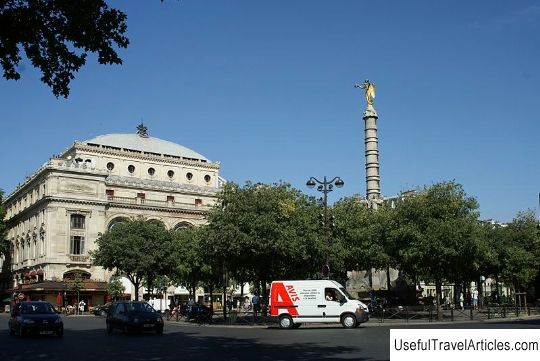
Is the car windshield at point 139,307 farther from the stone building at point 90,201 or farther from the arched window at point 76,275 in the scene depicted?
the arched window at point 76,275

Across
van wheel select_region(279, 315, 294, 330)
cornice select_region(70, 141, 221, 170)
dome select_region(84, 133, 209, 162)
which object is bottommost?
van wheel select_region(279, 315, 294, 330)

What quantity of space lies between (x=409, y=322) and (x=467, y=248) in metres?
6.17

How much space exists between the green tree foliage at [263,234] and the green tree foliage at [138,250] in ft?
57.9

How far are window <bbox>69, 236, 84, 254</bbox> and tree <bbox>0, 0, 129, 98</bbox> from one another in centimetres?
6432

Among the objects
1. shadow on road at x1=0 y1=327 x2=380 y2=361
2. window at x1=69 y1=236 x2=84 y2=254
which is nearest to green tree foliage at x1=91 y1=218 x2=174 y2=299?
window at x1=69 y1=236 x2=84 y2=254

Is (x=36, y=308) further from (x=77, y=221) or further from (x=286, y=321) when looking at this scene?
(x=77, y=221)

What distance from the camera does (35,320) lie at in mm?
24609

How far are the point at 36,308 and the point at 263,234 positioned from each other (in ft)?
45.3

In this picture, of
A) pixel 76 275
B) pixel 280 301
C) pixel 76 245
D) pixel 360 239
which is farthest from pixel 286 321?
pixel 76 245

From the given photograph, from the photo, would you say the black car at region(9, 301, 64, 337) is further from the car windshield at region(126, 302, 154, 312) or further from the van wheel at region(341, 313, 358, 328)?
the van wheel at region(341, 313, 358, 328)

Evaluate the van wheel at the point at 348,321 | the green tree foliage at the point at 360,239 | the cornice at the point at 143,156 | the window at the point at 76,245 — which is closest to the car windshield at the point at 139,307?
the van wheel at the point at 348,321

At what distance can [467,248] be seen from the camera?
35.4 m

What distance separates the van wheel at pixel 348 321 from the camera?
94.1ft

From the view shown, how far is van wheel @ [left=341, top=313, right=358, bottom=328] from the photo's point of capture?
2868cm
